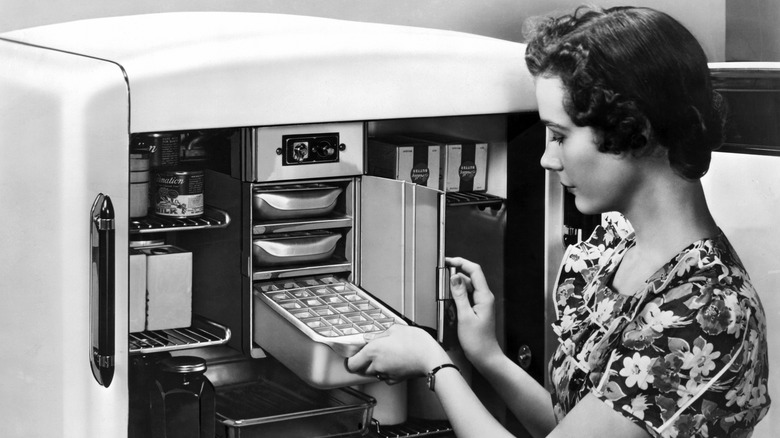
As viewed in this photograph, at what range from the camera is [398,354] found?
5.33 feet

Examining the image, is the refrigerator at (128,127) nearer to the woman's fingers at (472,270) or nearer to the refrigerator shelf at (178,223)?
the refrigerator shelf at (178,223)

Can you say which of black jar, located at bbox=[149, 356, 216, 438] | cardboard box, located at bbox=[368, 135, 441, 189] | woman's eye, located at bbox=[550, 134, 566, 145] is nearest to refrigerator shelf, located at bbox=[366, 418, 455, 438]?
black jar, located at bbox=[149, 356, 216, 438]

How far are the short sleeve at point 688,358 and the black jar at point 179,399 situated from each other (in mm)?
606

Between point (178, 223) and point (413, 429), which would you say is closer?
point (178, 223)

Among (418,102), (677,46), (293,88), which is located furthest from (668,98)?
(293,88)

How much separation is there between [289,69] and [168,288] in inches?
14.9

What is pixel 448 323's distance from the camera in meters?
1.80

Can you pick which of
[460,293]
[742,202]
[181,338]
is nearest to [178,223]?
[181,338]

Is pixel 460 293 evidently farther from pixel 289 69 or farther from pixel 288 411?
pixel 289 69

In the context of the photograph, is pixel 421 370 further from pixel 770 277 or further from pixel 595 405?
pixel 770 277

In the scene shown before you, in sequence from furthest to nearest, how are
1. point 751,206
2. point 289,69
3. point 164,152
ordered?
1. point 751,206
2. point 164,152
3. point 289,69

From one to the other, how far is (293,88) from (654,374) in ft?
2.11

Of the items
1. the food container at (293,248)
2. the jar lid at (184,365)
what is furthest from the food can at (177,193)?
the jar lid at (184,365)

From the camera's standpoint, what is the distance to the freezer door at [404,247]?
5.39 ft
